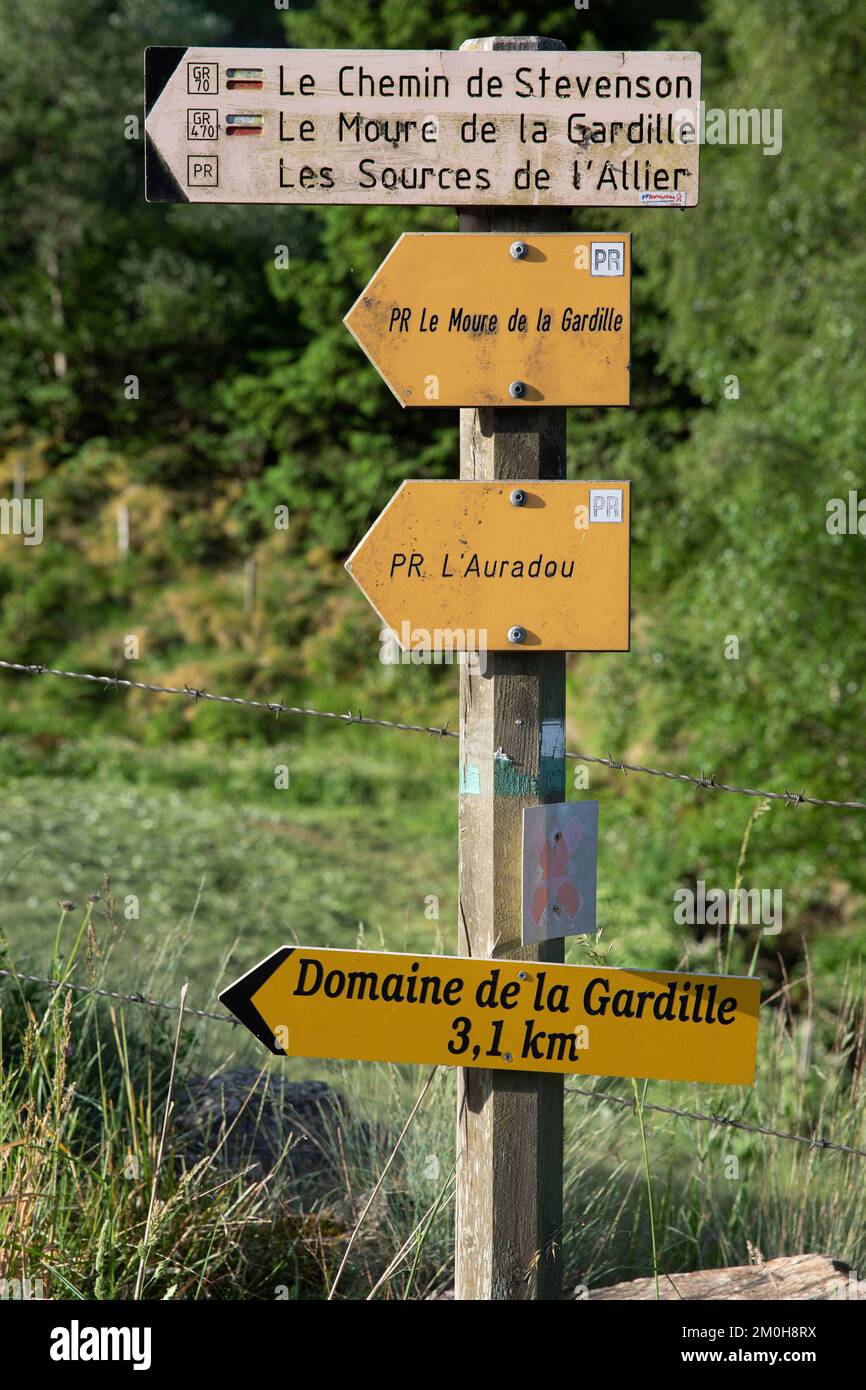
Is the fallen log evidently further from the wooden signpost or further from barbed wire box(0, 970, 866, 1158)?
the wooden signpost

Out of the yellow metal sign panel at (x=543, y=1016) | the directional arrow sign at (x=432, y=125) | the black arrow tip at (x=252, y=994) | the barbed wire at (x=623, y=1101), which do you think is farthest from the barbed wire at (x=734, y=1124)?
the directional arrow sign at (x=432, y=125)

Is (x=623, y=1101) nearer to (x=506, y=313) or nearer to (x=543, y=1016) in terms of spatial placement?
(x=543, y=1016)

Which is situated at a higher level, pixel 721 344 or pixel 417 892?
pixel 721 344

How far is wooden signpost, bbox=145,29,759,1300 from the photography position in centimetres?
237

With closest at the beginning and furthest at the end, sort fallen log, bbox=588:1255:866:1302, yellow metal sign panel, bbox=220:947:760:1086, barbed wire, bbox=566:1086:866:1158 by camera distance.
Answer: yellow metal sign panel, bbox=220:947:760:1086
barbed wire, bbox=566:1086:866:1158
fallen log, bbox=588:1255:866:1302

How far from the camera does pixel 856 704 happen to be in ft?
32.2

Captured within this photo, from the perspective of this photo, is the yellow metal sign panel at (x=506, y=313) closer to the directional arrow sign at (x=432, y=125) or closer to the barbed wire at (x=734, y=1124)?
the directional arrow sign at (x=432, y=125)

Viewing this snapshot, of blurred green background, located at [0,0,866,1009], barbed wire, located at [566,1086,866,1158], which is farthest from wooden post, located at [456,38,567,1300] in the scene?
blurred green background, located at [0,0,866,1009]

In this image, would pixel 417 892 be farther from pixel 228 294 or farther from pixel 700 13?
pixel 700 13

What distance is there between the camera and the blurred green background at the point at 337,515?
9984mm

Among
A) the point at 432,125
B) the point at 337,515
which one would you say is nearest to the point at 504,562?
the point at 432,125

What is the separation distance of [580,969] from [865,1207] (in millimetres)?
1427

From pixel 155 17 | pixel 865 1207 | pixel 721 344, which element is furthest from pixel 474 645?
pixel 155 17

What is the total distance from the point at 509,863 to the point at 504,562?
1.79ft
